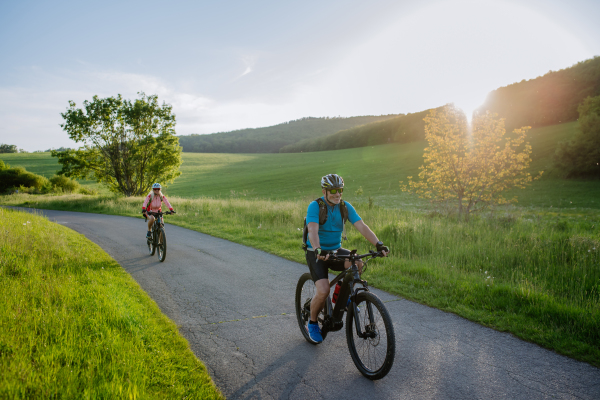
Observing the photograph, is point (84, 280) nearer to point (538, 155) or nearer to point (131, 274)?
point (131, 274)

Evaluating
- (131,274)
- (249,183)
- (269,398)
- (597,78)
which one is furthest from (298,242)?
(597,78)

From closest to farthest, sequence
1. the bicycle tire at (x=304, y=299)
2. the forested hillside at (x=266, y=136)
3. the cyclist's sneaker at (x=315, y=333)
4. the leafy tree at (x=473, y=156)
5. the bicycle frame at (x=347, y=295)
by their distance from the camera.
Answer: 1. the bicycle frame at (x=347, y=295)
2. the cyclist's sneaker at (x=315, y=333)
3. the bicycle tire at (x=304, y=299)
4. the leafy tree at (x=473, y=156)
5. the forested hillside at (x=266, y=136)

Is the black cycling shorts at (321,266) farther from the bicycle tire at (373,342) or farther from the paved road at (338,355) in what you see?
the paved road at (338,355)

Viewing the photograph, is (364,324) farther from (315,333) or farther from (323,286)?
(315,333)

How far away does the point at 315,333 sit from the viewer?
4.14 meters

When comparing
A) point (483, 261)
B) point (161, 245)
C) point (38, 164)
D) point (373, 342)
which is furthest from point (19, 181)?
point (373, 342)

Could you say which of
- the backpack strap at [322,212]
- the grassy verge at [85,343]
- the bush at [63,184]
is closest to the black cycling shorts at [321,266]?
the backpack strap at [322,212]

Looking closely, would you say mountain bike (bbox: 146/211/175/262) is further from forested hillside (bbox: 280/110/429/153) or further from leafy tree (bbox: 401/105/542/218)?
forested hillside (bbox: 280/110/429/153)

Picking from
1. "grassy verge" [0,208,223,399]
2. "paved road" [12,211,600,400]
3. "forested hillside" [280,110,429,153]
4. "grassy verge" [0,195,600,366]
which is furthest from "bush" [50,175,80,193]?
"forested hillside" [280,110,429,153]

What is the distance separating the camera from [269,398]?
126 inches

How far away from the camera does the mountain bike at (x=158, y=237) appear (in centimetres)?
877

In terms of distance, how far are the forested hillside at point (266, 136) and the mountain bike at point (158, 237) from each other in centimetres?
9804

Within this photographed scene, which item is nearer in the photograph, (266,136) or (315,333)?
(315,333)

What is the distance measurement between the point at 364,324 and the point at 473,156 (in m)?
13.1
